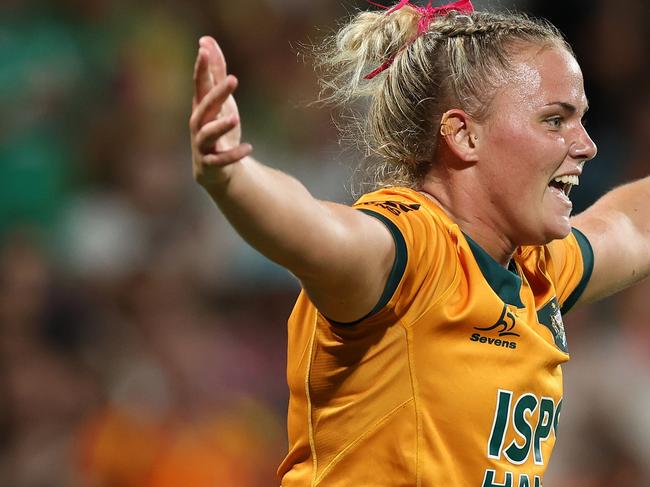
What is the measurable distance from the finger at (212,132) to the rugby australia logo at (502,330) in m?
0.73

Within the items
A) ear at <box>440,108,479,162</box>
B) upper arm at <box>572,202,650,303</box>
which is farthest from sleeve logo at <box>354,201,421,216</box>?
upper arm at <box>572,202,650,303</box>

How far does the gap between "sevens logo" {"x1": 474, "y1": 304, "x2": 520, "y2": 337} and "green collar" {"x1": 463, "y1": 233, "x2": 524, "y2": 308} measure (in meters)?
0.06

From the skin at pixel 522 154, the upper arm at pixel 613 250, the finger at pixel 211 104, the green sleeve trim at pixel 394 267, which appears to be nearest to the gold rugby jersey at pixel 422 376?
the green sleeve trim at pixel 394 267

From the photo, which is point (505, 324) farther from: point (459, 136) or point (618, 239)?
point (618, 239)

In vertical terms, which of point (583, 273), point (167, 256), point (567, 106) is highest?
point (567, 106)

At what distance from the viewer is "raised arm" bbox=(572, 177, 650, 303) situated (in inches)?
106

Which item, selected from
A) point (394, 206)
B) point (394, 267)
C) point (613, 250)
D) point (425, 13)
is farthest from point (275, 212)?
point (613, 250)

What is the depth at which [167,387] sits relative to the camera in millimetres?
4566

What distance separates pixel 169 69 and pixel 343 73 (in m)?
3.20

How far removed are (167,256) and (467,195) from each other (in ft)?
9.73

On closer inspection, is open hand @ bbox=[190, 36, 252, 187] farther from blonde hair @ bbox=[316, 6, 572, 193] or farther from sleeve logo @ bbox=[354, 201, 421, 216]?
blonde hair @ bbox=[316, 6, 572, 193]

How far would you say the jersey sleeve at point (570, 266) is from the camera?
258cm

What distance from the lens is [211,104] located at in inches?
60.4

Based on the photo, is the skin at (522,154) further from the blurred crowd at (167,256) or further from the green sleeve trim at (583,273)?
the blurred crowd at (167,256)
